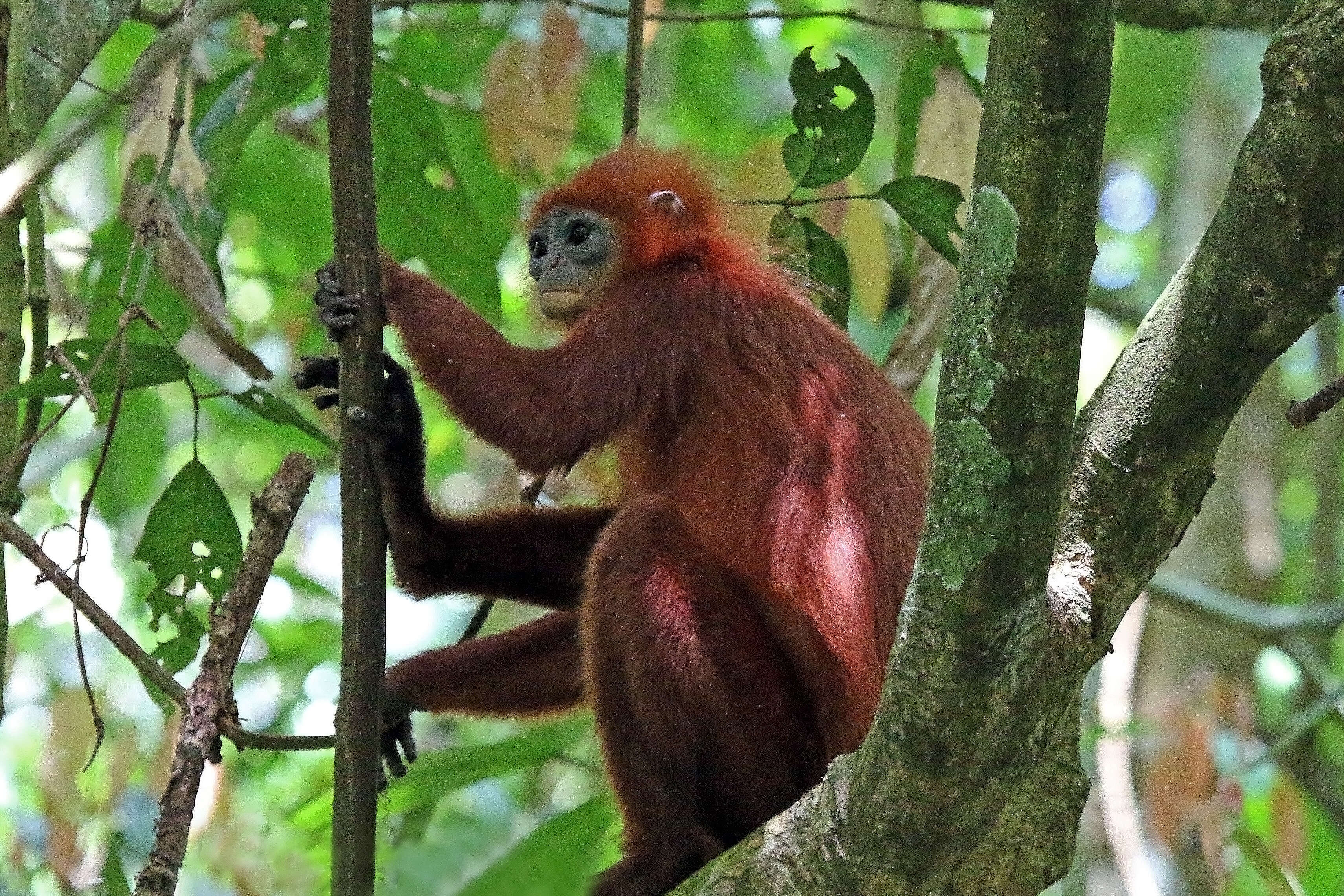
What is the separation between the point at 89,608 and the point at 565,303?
7.56 ft

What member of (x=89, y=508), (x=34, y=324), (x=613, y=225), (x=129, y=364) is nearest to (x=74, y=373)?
(x=89, y=508)

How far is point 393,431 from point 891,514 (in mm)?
1493

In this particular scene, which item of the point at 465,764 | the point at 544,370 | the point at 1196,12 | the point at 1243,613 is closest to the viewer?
the point at 544,370

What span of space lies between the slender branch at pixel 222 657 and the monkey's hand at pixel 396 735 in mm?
1487

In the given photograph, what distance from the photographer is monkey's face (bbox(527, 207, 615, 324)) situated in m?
5.39

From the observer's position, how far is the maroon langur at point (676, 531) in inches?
155

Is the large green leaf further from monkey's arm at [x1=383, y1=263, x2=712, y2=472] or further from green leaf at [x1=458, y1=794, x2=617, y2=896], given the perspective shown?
green leaf at [x1=458, y1=794, x2=617, y2=896]

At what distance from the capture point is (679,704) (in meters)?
3.89

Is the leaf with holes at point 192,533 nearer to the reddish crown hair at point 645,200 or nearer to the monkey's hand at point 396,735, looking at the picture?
the monkey's hand at point 396,735

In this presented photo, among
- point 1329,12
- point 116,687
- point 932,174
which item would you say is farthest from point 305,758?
point 1329,12

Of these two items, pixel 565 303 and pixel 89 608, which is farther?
pixel 565 303

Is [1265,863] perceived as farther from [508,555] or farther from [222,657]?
[222,657]

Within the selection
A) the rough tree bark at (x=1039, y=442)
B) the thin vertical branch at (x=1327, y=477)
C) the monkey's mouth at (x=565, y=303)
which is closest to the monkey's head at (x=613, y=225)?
the monkey's mouth at (x=565, y=303)

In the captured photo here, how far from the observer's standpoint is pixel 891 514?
4348 millimetres
